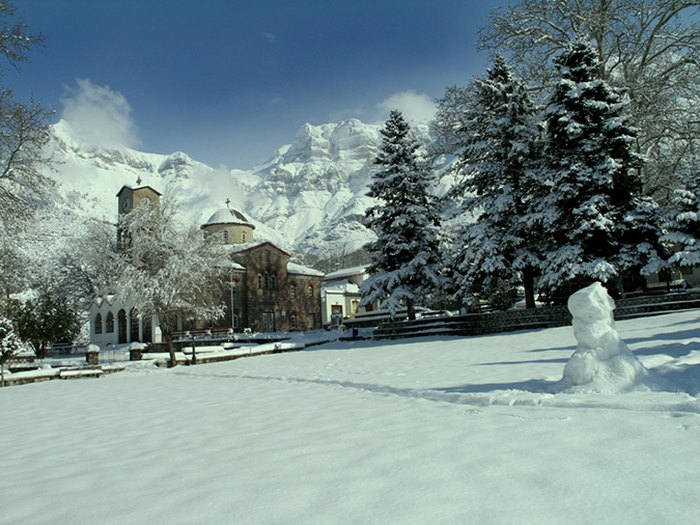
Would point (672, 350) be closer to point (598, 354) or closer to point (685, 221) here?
point (598, 354)

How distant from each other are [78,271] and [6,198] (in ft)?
120

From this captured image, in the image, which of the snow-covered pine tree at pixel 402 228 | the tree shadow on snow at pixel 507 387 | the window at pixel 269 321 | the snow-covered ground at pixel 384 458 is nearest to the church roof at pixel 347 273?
the window at pixel 269 321

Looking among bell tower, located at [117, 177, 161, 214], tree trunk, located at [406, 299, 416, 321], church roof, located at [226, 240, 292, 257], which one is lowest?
tree trunk, located at [406, 299, 416, 321]

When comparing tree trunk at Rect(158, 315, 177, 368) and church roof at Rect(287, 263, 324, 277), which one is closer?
tree trunk at Rect(158, 315, 177, 368)

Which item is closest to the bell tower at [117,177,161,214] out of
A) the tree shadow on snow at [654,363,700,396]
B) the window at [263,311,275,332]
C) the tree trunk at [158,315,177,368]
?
the window at [263,311,275,332]

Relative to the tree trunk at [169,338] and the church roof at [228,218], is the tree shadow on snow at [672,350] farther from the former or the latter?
the church roof at [228,218]

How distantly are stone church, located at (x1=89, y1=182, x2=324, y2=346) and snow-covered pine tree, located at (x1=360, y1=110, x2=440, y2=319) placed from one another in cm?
1802

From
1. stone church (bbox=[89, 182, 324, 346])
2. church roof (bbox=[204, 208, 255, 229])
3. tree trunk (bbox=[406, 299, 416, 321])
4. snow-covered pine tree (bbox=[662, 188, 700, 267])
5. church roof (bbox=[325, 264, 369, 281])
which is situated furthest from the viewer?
church roof (bbox=[325, 264, 369, 281])

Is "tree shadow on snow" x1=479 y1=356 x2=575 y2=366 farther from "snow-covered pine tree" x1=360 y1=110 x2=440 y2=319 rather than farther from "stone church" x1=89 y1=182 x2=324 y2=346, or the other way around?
"stone church" x1=89 y1=182 x2=324 y2=346

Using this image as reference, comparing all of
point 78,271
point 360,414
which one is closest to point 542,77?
point 360,414

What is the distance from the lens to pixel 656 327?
43.2 ft

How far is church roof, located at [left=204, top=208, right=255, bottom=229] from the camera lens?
168 feet

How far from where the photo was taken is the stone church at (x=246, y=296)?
4053 centimetres

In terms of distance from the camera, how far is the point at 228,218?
51656 mm
